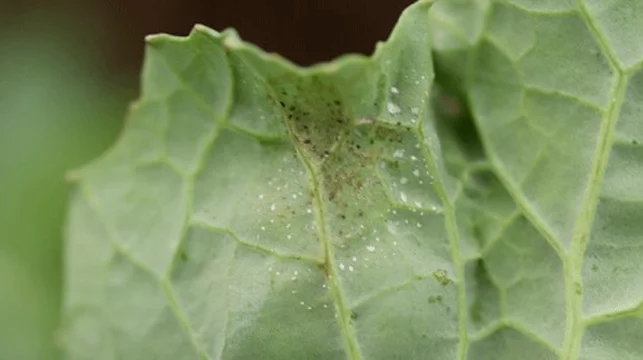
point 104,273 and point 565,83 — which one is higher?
point 565,83

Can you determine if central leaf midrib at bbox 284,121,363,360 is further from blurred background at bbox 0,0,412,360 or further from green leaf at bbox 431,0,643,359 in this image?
blurred background at bbox 0,0,412,360

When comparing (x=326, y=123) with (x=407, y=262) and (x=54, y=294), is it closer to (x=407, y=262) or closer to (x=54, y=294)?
(x=407, y=262)

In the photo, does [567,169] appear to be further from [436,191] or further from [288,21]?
[288,21]

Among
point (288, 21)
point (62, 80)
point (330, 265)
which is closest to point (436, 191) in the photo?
point (330, 265)

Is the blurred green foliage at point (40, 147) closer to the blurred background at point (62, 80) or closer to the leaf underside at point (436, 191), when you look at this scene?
the blurred background at point (62, 80)

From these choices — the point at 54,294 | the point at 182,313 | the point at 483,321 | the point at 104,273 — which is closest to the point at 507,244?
the point at 483,321

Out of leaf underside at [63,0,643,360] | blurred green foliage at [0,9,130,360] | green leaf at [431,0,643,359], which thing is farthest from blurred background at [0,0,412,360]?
green leaf at [431,0,643,359]

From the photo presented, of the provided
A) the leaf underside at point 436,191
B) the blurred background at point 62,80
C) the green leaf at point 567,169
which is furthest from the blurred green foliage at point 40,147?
the green leaf at point 567,169
